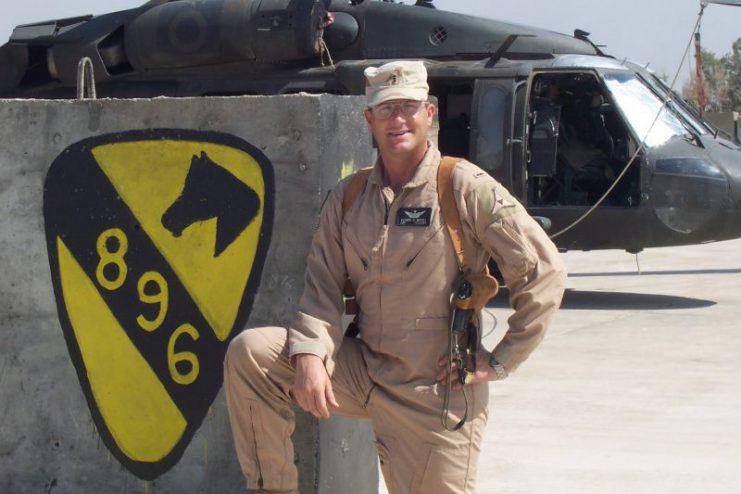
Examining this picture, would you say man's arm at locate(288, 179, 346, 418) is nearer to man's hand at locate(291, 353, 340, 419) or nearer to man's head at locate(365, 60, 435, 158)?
man's hand at locate(291, 353, 340, 419)

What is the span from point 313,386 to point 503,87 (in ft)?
25.2

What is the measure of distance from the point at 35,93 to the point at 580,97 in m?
5.67

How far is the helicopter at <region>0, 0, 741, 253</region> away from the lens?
10.7m

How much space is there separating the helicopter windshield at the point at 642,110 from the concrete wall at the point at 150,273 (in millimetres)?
6547

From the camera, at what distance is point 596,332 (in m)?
9.25

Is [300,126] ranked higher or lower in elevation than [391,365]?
higher

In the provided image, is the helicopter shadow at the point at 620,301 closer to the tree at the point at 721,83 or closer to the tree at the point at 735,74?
the tree at the point at 721,83

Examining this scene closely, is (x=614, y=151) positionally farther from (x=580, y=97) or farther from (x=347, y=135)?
(x=347, y=135)

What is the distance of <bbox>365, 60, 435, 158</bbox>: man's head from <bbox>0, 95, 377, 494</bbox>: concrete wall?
0.64 m

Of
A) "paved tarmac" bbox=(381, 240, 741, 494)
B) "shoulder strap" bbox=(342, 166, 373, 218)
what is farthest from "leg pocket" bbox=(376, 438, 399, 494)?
"paved tarmac" bbox=(381, 240, 741, 494)

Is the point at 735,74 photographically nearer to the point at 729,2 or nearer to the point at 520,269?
the point at 729,2

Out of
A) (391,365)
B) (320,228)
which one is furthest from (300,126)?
(391,365)

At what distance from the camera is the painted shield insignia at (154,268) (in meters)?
4.49

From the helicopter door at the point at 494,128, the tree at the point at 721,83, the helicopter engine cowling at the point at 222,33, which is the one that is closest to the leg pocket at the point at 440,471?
the helicopter door at the point at 494,128
